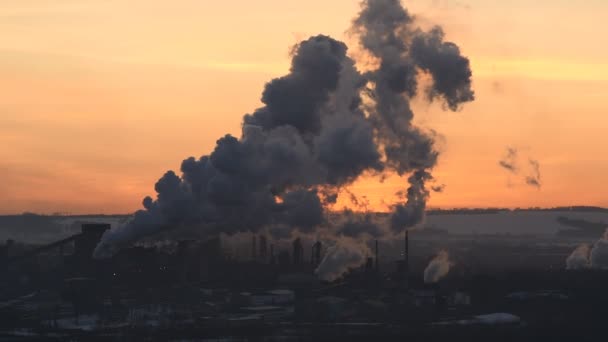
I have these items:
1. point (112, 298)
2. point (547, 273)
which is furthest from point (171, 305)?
point (547, 273)

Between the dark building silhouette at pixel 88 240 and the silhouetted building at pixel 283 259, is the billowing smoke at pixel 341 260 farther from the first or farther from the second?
the dark building silhouette at pixel 88 240

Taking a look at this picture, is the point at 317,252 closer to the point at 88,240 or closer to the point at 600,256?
the point at 88,240

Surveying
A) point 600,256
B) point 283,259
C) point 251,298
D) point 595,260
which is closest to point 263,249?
point 283,259

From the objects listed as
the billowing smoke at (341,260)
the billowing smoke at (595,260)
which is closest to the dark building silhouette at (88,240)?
the billowing smoke at (341,260)

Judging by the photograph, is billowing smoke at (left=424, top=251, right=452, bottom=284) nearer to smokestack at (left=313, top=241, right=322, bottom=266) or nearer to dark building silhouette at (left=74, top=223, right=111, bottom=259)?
smokestack at (left=313, top=241, right=322, bottom=266)

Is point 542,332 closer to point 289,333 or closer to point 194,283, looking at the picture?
point 289,333

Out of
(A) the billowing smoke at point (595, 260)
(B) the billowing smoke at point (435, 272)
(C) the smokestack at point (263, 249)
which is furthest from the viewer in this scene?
(A) the billowing smoke at point (595, 260)

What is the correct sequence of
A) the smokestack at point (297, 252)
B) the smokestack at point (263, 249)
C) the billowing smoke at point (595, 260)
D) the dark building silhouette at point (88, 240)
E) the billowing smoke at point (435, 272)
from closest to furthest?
the dark building silhouette at point (88, 240), the billowing smoke at point (435, 272), the smokestack at point (297, 252), the smokestack at point (263, 249), the billowing smoke at point (595, 260)

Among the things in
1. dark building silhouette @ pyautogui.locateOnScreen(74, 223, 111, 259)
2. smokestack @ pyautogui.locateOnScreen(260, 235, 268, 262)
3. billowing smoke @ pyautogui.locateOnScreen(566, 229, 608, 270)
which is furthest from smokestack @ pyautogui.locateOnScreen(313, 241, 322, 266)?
billowing smoke @ pyautogui.locateOnScreen(566, 229, 608, 270)

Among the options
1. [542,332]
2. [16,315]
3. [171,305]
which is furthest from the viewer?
[171,305]
